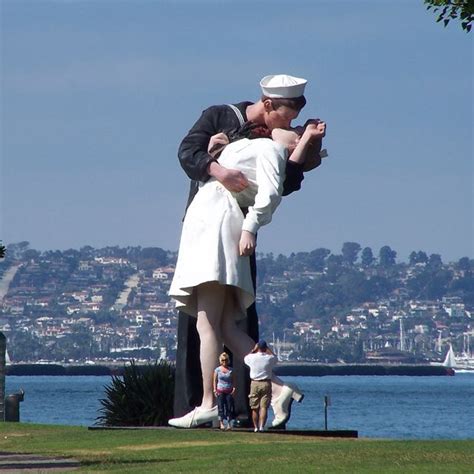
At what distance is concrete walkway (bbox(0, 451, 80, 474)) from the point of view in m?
14.8

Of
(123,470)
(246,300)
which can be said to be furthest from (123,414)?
(123,470)

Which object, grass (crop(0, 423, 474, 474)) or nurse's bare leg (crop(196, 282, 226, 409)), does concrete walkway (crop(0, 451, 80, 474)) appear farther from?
nurse's bare leg (crop(196, 282, 226, 409))

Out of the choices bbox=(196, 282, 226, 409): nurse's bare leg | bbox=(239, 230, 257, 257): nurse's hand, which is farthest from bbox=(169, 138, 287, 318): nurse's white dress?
bbox=(196, 282, 226, 409): nurse's bare leg

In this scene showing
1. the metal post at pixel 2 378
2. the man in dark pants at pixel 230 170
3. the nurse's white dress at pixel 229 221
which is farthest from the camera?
the metal post at pixel 2 378

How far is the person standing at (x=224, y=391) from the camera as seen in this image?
17.7 meters

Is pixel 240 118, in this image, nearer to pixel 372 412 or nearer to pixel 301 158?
pixel 301 158

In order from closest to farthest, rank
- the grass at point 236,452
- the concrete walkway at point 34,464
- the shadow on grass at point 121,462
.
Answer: the grass at point 236,452, the concrete walkway at point 34,464, the shadow on grass at point 121,462

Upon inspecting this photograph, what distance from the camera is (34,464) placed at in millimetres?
15266

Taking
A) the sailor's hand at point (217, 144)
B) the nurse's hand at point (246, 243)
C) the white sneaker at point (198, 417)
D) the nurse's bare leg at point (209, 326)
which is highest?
the sailor's hand at point (217, 144)

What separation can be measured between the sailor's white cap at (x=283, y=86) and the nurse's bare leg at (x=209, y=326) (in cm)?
183

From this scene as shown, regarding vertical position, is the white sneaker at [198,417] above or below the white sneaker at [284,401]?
below

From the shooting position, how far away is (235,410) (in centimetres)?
1872

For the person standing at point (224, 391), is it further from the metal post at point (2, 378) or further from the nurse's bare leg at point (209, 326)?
the metal post at point (2, 378)

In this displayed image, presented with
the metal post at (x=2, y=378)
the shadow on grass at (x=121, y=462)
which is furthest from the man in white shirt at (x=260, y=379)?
the metal post at (x=2, y=378)
